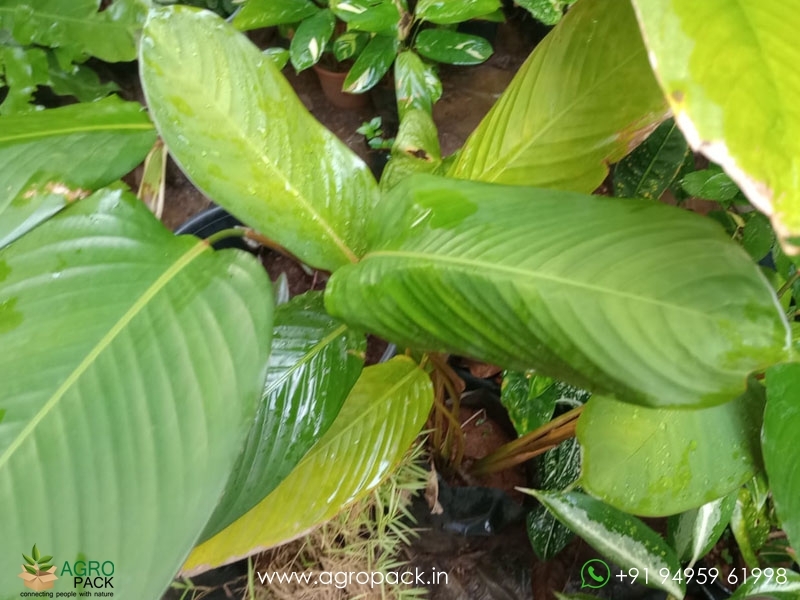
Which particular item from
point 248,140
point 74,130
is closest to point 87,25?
point 74,130

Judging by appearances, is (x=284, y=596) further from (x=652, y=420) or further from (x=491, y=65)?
(x=491, y=65)

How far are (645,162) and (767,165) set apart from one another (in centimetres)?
61

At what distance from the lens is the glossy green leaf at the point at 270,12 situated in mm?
1062

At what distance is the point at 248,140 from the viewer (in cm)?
50

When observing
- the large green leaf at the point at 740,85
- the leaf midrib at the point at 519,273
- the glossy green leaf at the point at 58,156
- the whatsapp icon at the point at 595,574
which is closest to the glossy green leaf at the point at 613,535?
the whatsapp icon at the point at 595,574

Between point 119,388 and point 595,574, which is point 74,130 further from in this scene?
point 595,574

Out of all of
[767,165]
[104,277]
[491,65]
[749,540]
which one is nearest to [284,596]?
[104,277]

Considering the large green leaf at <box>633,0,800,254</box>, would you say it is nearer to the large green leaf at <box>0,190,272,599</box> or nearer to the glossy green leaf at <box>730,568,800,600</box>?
the large green leaf at <box>0,190,272,599</box>

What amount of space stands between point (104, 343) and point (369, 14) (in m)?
0.90

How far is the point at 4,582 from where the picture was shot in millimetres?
346

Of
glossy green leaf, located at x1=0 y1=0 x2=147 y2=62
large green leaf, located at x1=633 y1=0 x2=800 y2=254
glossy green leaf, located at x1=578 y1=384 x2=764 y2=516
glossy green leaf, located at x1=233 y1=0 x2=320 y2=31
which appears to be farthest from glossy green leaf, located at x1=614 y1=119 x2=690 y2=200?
glossy green leaf, located at x1=0 y1=0 x2=147 y2=62

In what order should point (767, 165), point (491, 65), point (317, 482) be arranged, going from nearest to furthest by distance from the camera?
point (767, 165) < point (317, 482) < point (491, 65)

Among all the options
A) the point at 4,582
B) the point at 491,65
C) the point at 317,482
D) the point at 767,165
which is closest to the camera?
the point at 767,165

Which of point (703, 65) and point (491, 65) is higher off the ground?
point (703, 65)
